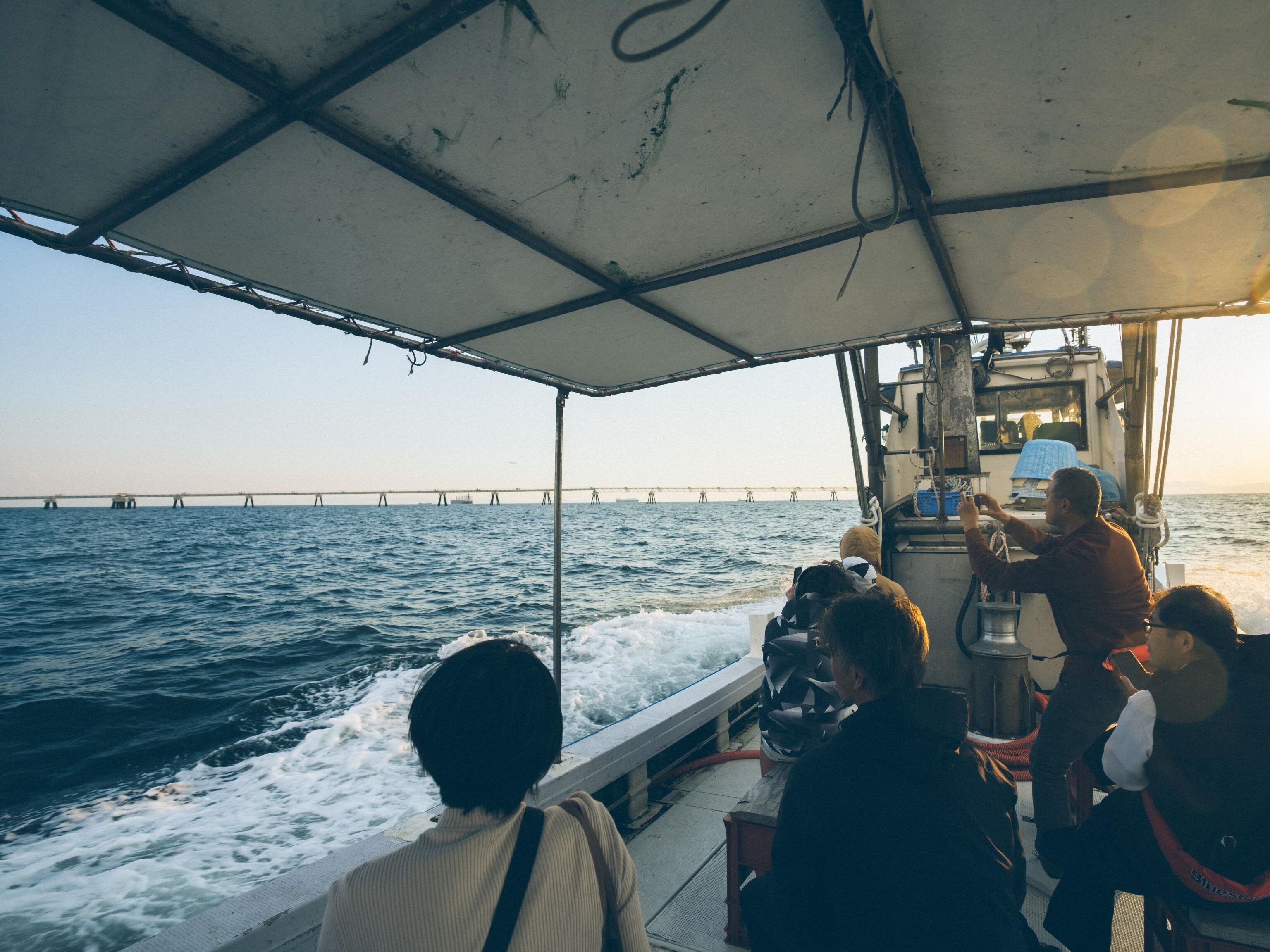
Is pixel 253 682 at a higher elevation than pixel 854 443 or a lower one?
lower

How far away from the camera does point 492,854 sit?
3.61 feet

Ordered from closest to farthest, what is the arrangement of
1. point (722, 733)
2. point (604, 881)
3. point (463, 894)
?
point (463, 894) < point (604, 881) < point (722, 733)

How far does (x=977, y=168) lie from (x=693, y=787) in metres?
4.10

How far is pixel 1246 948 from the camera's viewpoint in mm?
1741

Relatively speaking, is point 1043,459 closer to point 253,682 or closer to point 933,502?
point 933,502

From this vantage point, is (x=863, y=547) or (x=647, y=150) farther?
(x=863, y=547)

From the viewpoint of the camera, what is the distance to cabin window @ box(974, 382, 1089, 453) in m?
6.95

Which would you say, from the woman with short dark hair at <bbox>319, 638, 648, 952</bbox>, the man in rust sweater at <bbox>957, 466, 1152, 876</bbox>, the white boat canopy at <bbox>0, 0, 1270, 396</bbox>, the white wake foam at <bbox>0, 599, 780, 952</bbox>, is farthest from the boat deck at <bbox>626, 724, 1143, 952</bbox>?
the white boat canopy at <bbox>0, 0, 1270, 396</bbox>

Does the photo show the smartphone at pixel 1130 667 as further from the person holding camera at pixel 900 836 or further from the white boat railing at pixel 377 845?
the white boat railing at pixel 377 845

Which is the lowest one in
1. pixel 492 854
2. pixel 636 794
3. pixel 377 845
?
pixel 636 794

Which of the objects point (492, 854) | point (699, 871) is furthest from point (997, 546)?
point (492, 854)

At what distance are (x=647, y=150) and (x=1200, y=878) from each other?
2783 millimetres

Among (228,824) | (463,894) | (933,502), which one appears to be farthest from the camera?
(228,824)

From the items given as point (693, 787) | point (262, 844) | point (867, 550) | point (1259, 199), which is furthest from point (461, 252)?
point (262, 844)
